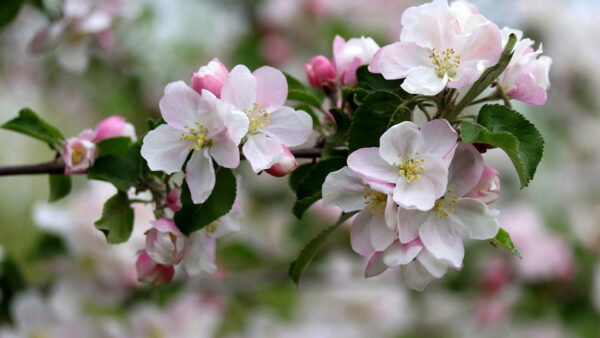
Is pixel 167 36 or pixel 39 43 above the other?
pixel 39 43

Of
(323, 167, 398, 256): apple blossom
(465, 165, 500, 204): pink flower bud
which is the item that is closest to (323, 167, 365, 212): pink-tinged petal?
(323, 167, 398, 256): apple blossom

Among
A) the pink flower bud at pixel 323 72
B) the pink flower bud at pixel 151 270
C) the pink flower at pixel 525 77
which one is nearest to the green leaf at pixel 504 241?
the pink flower at pixel 525 77

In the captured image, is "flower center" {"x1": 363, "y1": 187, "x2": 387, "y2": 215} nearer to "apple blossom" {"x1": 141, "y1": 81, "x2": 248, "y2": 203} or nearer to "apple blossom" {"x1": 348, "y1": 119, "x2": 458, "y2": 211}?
"apple blossom" {"x1": 348, "y1": 119, "x2": 458, "y2": 211}

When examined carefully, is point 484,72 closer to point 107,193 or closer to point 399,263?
point 399,263

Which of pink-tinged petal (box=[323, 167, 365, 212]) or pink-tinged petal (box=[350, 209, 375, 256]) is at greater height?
pink-tinged petal (box=[323, 167, 365, 212])

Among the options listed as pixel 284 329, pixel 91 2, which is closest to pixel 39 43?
pixel 91 2

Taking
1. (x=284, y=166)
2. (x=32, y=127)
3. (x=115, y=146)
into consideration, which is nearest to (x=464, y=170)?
(x=284, y=166)
